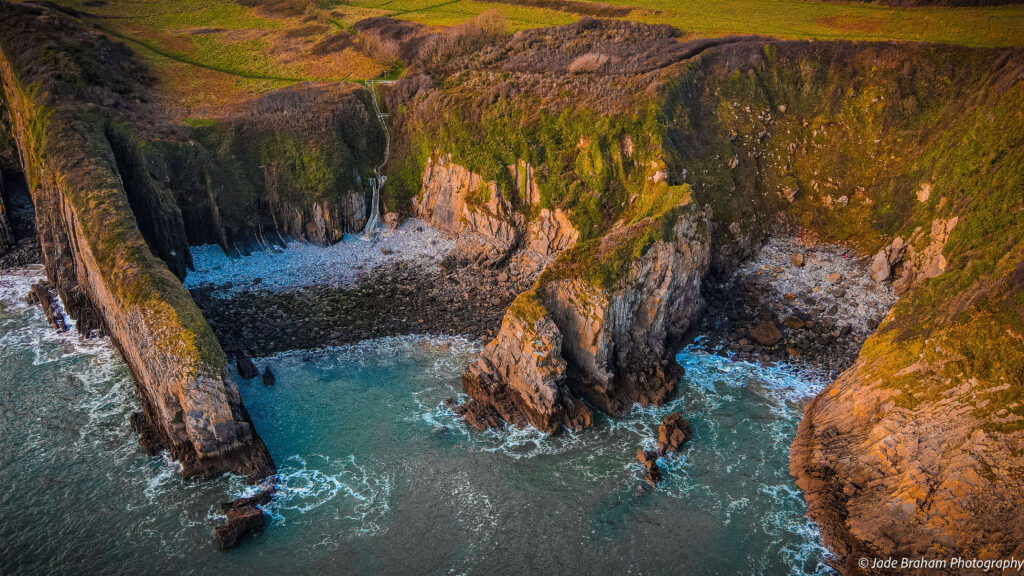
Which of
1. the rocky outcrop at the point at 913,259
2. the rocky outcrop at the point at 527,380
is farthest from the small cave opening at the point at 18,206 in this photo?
the rocky outcrop at the point at 913,259

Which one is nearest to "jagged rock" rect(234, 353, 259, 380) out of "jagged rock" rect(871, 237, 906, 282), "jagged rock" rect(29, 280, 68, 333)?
"jagged rock" rect(29, 280, 68, 333)

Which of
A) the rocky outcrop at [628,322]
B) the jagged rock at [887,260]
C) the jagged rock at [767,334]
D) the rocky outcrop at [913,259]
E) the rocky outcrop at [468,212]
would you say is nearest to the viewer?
the rocky outcrop at [628,322]

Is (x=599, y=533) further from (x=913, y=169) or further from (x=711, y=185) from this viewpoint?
(x=913, y=169)

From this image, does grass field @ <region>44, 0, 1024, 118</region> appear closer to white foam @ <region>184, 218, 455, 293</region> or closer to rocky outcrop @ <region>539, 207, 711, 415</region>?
white foam @ <region>184, 218, 455, 293</region>

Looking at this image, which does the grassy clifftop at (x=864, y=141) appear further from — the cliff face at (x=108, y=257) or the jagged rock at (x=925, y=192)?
the cliff face at (x=108, y=257)

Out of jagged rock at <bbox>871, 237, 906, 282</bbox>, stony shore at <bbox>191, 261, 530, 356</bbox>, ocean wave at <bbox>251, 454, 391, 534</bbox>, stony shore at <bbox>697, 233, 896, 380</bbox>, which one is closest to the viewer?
ocean wave at <bbox>251, 454, 391, 534</bbox>

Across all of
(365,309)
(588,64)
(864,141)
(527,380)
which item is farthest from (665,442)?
(588,64)
